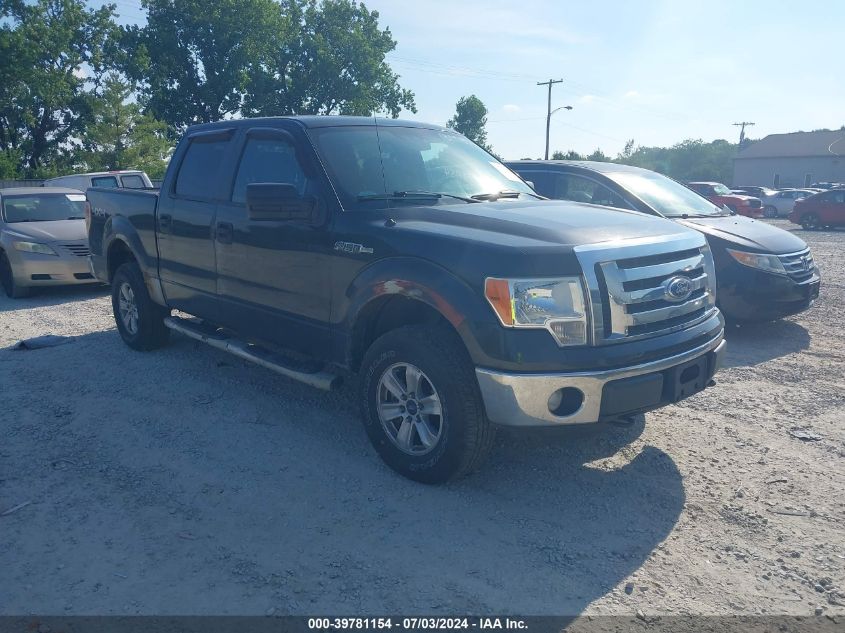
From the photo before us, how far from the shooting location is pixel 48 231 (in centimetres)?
1001

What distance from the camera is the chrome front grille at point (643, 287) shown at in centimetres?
356

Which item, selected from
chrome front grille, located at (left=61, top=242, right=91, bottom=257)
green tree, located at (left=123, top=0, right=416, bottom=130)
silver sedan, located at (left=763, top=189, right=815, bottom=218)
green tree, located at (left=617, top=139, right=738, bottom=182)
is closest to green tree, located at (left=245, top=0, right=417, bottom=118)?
green tree, located at (left=123, top=0, right=416, bottom=130)

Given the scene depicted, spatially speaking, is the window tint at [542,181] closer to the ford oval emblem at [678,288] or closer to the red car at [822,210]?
the ford oval emblem at [678,288]

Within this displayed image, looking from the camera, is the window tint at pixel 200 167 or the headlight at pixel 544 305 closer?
the headlight at pixel 544 305

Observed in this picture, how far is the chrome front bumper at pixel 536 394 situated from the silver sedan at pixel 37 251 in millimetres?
8029

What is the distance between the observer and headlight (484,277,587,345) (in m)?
3.49

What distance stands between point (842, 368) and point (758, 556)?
375 centimetres

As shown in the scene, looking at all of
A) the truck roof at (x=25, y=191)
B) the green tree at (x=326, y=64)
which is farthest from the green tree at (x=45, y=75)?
the truck roof at (x=25, y=191)

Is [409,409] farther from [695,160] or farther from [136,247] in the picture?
[695,160]

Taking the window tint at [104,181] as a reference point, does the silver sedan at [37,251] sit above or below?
below

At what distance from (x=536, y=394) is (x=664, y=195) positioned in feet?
18.0

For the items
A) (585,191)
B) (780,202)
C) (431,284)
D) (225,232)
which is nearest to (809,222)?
(780,202)

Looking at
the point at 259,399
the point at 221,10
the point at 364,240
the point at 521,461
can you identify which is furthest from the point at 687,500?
the point at 221,10

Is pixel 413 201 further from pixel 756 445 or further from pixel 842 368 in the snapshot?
pixel 842 368
